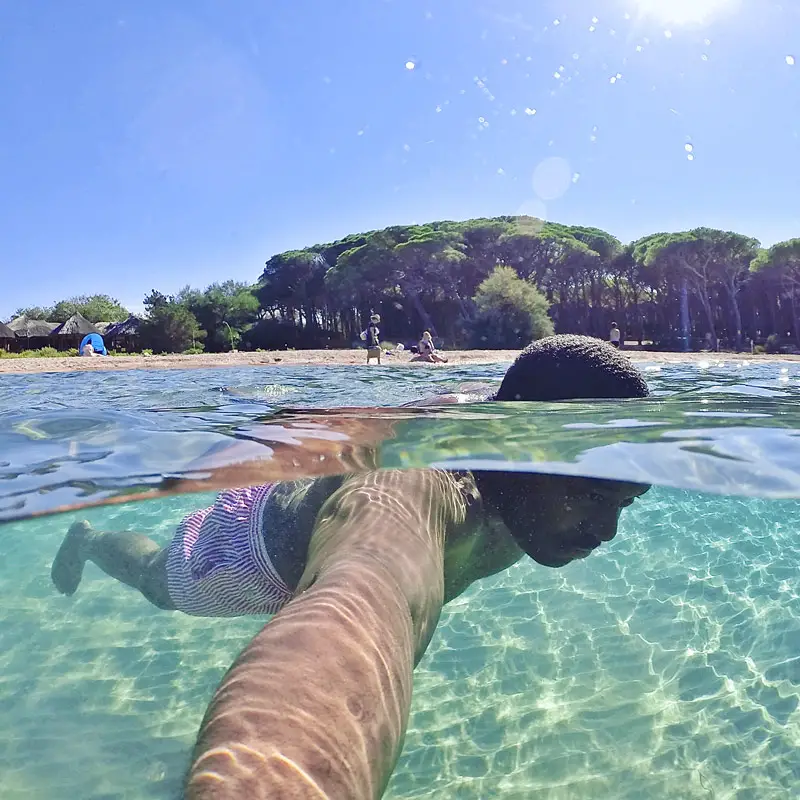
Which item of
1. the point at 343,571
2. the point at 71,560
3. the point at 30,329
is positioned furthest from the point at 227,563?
the point at 30,329

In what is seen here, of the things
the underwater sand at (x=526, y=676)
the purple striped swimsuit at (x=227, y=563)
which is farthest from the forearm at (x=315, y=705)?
the purple striped swimsuit at (x=227, y=563)

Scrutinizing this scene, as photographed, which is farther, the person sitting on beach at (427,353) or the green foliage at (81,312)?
the green foliage at (81,312)

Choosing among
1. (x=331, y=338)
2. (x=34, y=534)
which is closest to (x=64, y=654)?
(x=34, y=534)

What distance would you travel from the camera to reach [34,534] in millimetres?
5875

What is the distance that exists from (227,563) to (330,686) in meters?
1.78

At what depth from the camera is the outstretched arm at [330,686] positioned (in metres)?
1.29

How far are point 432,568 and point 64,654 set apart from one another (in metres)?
3.92

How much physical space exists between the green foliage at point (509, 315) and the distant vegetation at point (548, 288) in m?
0.06

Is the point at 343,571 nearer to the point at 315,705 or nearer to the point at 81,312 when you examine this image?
the point at 315,705

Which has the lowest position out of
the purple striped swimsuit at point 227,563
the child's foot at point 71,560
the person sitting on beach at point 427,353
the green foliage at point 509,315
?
the child's foot at point 71,560

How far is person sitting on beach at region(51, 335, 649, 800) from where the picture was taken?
1.35 m

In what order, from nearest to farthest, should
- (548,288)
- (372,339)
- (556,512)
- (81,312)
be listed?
1. (556,512)
2. (372,339)
3. (548,288)
4. (81,312)

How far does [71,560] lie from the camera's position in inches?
191

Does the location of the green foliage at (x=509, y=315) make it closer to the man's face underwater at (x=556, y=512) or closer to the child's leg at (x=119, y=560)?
the man's face underwater at (x=556, y=512)
